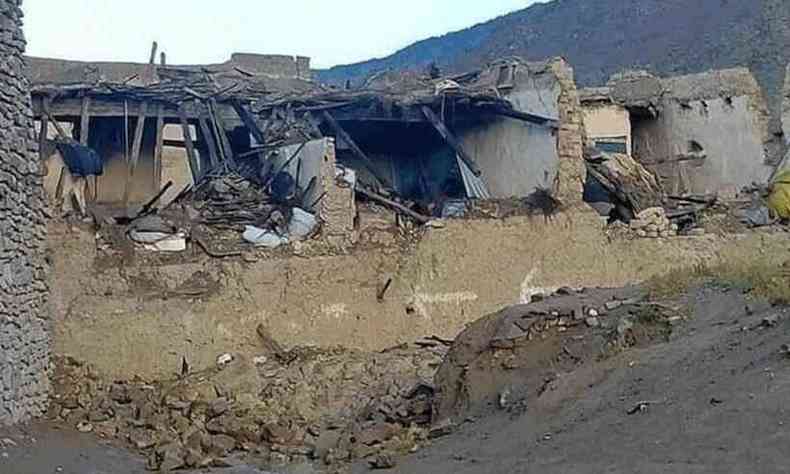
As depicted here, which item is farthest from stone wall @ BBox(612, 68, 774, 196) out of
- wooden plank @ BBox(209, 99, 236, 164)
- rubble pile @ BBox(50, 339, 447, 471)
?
rubble pile @ BBox(50, 339, 447, 471)

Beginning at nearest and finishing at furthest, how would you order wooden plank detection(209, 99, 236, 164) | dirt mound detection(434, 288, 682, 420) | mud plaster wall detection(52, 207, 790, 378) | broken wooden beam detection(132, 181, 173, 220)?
dirt mound detection(434, 288, 682, 420), mud plaster wall detection(52, 207, 790, 378), broken wooden beam detection(132, 181, 173, 220), wooden plank detection(209, 99, 236, 164)

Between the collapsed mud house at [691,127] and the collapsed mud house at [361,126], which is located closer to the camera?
the collapsed mud house at [361,126]

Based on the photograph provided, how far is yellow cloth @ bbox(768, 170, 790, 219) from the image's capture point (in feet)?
→ 55.0

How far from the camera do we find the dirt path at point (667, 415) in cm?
779

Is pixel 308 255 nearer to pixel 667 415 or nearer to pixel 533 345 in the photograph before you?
pixel 533 345

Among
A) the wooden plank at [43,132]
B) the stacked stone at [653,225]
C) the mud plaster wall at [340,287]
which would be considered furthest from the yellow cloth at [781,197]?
the wooden plank at [43,132]

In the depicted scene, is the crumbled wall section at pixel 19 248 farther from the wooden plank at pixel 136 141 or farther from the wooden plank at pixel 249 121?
the wooden plank at pixel 249 121

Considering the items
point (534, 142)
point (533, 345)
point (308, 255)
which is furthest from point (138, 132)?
point (533, 345)

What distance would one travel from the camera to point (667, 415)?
344 inches

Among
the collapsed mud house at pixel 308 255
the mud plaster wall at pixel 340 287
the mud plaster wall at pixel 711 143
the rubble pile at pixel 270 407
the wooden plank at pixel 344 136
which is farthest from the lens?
the mud plaster wall at pixel 711 143

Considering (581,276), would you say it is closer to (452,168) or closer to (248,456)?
(452,168)

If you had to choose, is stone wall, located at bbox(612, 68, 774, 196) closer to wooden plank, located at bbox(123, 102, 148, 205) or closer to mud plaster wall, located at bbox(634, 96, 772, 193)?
mud plaster wall, located at bbox(634, 96, 772, 193)

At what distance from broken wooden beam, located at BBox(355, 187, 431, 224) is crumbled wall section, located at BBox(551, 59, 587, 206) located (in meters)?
1.92

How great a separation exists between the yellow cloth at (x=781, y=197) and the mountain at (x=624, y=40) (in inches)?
471
